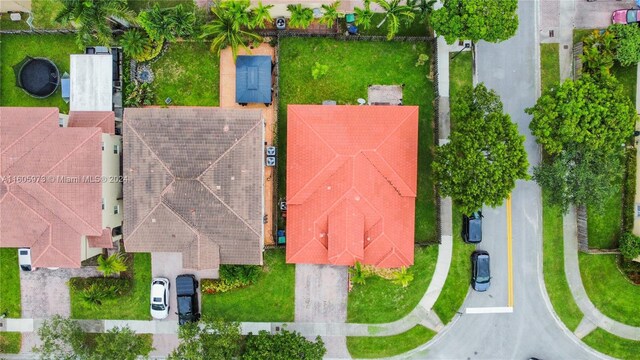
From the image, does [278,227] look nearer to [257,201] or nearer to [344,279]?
[257,201]

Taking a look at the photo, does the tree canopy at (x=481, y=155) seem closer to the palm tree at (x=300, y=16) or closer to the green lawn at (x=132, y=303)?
the palm tree at (x=300, y=16)

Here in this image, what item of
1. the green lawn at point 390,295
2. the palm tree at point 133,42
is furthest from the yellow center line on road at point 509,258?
the palm tree at point 133,42

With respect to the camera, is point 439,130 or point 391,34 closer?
point 391,34

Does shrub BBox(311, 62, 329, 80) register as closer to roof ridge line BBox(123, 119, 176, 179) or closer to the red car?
roof ridge line BBox(123, 119, 176, 179)

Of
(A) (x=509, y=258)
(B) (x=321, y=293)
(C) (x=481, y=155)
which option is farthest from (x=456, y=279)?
(C) (x=481, y=155)

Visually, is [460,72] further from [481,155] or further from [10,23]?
[10,23]

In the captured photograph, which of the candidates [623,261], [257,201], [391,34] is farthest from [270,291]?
[623,261]
